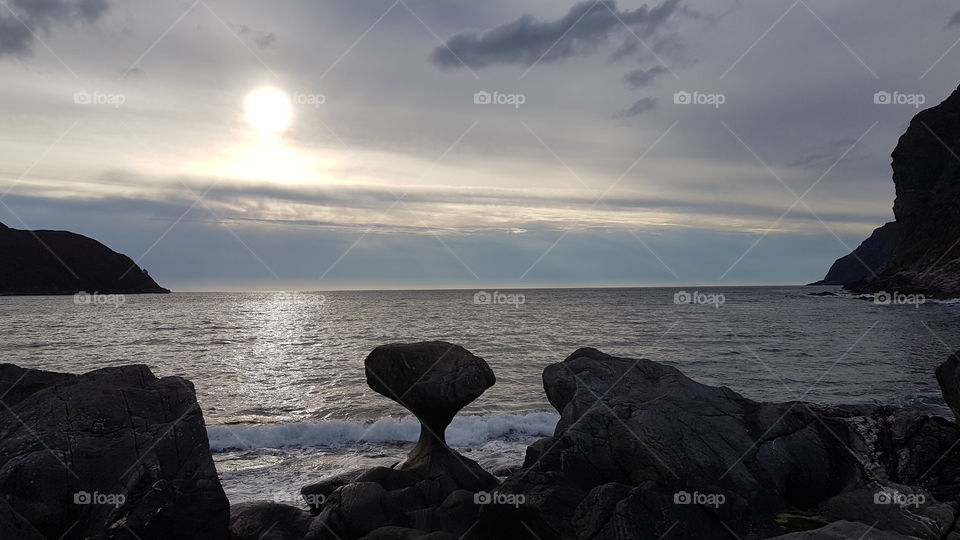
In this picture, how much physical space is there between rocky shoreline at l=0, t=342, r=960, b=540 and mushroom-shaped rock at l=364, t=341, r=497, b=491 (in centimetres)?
10

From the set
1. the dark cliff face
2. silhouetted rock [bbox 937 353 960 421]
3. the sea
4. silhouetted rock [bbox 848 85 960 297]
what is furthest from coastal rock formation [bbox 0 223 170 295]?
silhouetted rock [bbox 937 353 960 421]

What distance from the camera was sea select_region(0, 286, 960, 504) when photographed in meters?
23.4

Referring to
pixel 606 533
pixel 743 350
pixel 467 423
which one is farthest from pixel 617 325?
pixel 606 533

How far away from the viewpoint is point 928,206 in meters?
118

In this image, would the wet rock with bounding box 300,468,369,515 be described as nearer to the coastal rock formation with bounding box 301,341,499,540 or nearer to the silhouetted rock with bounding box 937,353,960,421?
the coastal rock formation with bounding box 301,341,499,540

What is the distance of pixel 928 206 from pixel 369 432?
441ft
